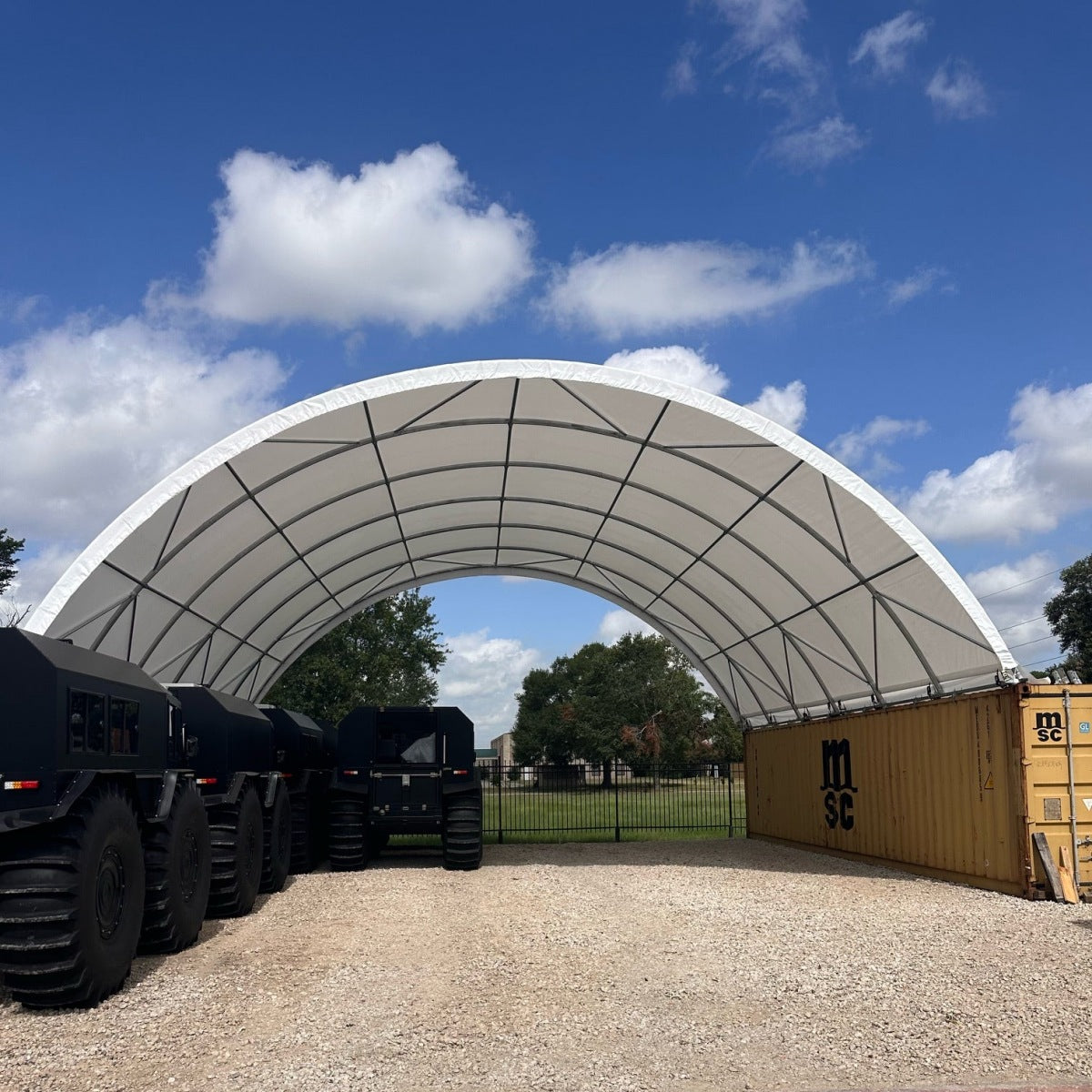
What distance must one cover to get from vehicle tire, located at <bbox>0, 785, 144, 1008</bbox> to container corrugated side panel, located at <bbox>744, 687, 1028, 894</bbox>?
10280 millimetres

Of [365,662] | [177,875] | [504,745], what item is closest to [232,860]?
[177,875]

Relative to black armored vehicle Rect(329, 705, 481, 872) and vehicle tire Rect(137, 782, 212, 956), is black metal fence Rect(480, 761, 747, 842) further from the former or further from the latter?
vehicle tire Rect(137, 782, 212, 956)

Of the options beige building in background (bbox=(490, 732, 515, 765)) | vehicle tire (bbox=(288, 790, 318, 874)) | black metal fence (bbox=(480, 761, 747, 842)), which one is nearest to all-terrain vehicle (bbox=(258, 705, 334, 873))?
vehicle tire (bbox=(288, 790, 318, 874))

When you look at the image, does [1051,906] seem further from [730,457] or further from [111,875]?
[111,875]

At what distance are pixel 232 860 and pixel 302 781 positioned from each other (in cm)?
611

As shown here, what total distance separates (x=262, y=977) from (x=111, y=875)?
5.32ft

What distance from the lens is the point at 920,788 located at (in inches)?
626

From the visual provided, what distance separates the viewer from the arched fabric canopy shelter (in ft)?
47.0

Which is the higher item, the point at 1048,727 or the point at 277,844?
the point at 1048,727

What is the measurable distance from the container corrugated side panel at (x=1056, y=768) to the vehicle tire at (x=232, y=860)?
355 inches

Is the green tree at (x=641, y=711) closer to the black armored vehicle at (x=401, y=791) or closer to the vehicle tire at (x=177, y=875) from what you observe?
the black armored vehicle at (x=401, y=791)

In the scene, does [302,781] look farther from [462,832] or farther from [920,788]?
[920,788]

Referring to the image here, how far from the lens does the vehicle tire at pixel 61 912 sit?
723 cm

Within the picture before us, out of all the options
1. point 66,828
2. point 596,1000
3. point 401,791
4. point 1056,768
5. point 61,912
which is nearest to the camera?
point 61,912
